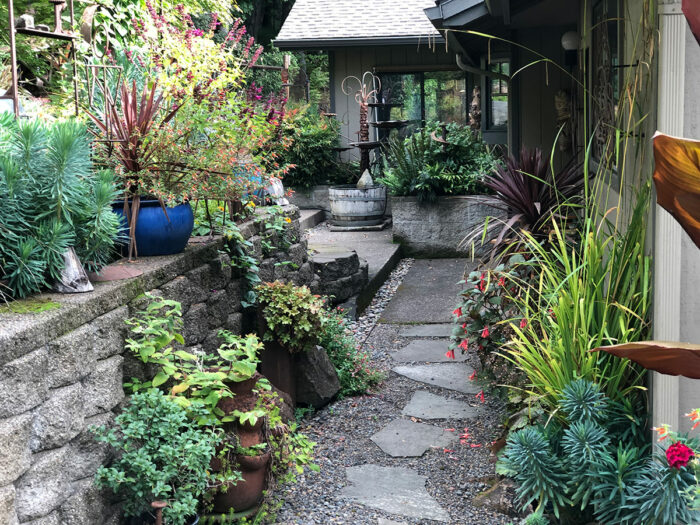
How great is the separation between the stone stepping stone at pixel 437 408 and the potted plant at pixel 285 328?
751mm

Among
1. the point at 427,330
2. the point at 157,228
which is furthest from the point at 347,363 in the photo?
the point at 157,228

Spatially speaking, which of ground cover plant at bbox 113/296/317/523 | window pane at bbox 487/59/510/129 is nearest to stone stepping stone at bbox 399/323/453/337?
ground cover plant at bbox 113/296/317/523

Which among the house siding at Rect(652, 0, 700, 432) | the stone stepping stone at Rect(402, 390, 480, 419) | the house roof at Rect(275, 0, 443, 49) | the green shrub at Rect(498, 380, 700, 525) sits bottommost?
the stone stepping stone at Rect(402, 390, 480, 419)

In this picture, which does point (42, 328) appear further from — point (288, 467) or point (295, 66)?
point (295, 66)

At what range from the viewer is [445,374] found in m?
5.54

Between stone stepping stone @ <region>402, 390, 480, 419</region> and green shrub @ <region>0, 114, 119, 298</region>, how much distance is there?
2.47 m

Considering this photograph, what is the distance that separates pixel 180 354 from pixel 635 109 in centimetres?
237

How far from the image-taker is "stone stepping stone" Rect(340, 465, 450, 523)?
359 cm

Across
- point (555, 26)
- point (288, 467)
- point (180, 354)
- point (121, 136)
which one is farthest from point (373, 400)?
point (555, 26)

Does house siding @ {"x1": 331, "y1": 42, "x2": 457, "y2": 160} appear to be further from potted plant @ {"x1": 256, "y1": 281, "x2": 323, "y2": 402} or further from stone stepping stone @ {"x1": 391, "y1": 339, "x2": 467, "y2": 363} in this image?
potted plant @ {"x1": 256, "y1": 281, "x2": 323, "y2": 402}

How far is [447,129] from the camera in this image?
1027 centimetres

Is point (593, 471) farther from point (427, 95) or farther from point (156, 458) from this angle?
point (427, 95)

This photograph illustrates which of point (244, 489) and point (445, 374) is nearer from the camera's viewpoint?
point (244, 489)

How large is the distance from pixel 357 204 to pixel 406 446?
23.1 feet
